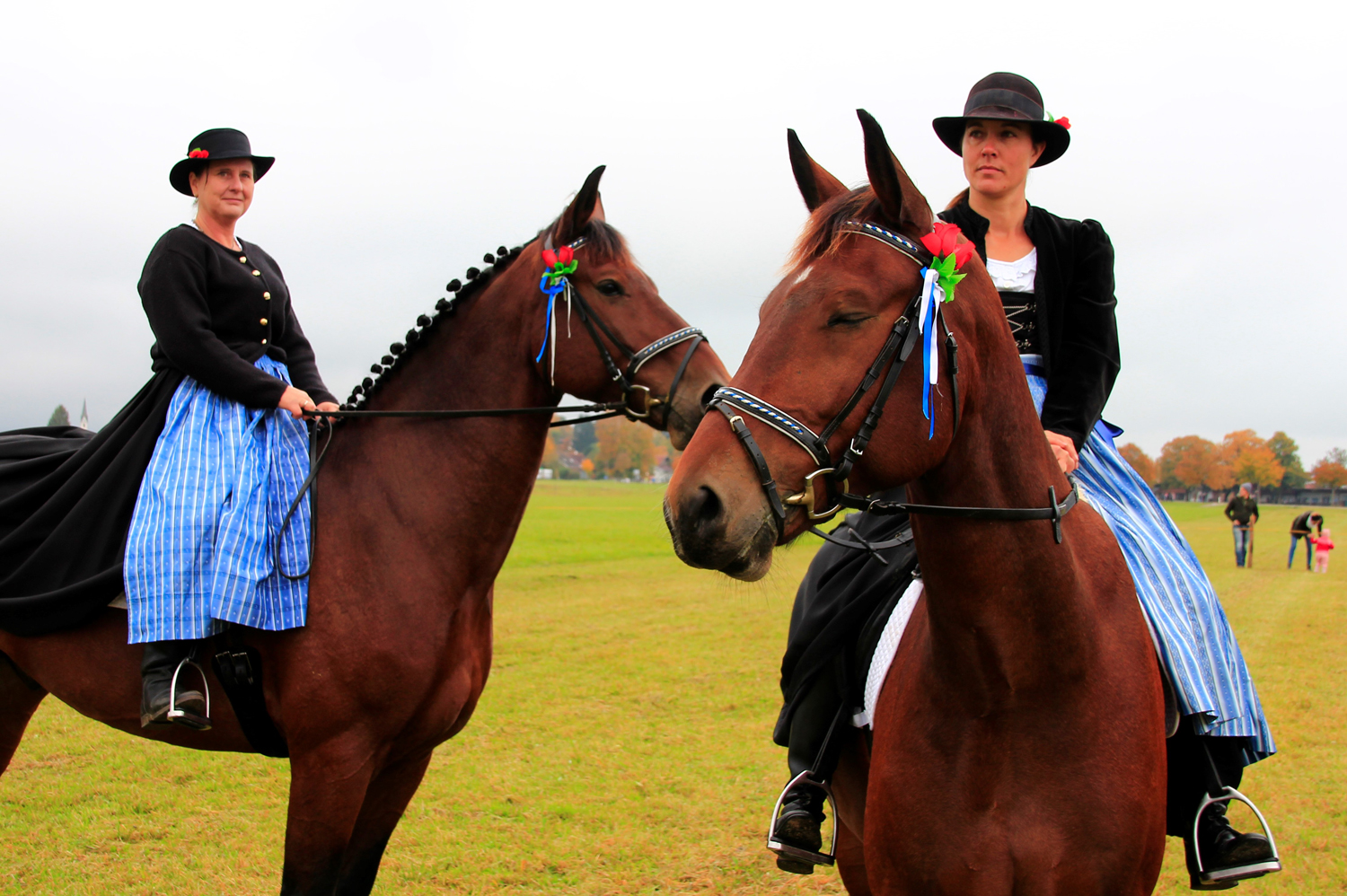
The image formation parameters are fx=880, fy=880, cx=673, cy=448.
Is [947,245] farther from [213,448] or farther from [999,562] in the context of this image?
[213,448]

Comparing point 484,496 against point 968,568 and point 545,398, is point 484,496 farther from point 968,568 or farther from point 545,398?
point 968,568

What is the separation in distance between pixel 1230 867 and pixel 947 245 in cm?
220

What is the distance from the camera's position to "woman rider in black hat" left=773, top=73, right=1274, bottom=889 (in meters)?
2.78

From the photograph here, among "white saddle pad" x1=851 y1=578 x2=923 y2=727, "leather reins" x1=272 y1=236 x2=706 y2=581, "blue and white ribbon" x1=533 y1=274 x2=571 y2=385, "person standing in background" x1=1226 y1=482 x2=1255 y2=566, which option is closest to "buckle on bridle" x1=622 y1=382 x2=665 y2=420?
"leather reins" x1=272 y1=236 x2=706 y2=581

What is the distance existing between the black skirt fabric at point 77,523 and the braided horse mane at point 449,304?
80 cm

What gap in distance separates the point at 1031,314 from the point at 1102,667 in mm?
1282

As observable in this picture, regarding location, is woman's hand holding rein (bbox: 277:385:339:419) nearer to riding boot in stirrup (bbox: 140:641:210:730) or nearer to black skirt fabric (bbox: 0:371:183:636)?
black skirt fabric (bbox: 0:371:183:636)

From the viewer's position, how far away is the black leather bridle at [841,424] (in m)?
1.93

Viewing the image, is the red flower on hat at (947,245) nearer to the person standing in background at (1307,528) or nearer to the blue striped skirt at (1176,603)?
the blue striped skirt at (1176,603)

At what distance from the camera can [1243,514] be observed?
2522 cm

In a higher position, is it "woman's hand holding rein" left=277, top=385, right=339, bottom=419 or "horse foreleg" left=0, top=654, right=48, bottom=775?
"woman's hand holding rein" left=277, top=385, right=339, bottom=419

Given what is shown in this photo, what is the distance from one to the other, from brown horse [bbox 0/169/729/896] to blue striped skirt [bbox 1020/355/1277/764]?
1561 mm

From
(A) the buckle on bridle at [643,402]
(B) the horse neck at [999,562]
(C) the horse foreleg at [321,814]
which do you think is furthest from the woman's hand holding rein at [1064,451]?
(C) the horse foreleg at [321,814]

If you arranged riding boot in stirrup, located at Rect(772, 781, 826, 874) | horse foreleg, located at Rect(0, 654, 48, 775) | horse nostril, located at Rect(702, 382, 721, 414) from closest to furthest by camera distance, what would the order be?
riding boot in stirrup, located at Rect(772, 781, 826, 874)
horse nostril, located at Rect(702, 382, 721, 414)
horse foreleg, located at Rect(0, 654, 48, 775)
